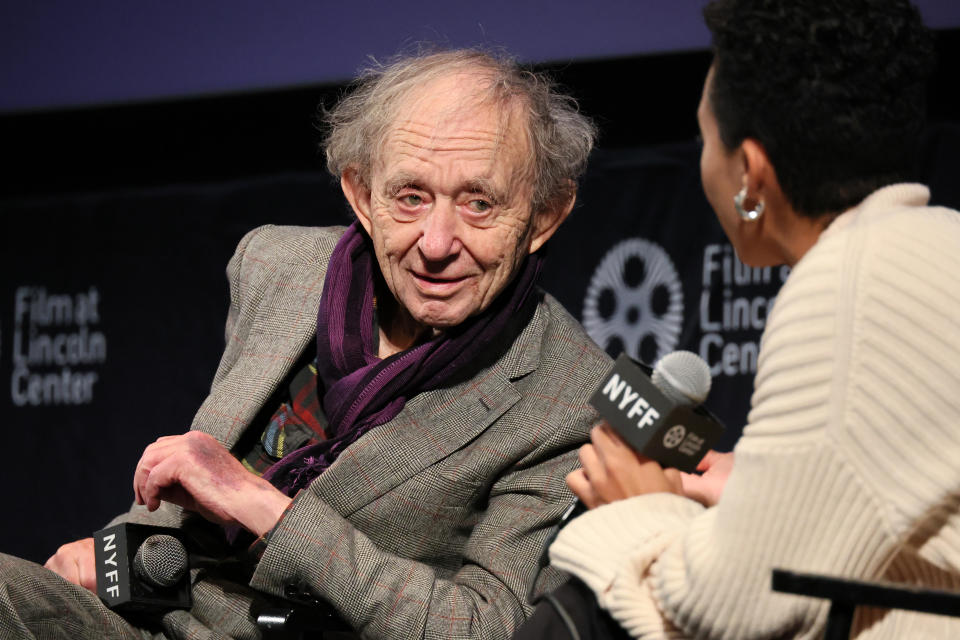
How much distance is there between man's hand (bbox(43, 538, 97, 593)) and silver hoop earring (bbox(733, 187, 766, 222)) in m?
1.46

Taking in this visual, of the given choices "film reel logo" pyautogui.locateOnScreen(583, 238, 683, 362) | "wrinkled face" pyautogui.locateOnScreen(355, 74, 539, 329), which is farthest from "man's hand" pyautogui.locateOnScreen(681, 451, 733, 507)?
"film reel logo" pyautogui.locateOnScreen(583, 238, 683, 362)

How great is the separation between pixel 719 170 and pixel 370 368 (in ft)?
3.27

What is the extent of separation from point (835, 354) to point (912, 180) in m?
0.29

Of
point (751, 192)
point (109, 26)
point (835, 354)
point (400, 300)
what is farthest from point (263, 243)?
point (109, 26)

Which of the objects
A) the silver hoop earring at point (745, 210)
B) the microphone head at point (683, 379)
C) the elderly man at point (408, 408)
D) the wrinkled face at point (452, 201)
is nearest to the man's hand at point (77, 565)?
the elderly man at point (408, 408)

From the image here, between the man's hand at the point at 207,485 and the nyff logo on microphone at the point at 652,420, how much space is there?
819mm

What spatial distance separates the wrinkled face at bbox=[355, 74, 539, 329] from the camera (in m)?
2.17

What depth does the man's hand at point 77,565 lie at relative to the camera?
2215 mm

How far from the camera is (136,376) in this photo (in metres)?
4.36

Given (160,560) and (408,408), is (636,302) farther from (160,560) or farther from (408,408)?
(160,560)

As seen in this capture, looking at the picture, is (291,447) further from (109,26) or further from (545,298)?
(109,26)

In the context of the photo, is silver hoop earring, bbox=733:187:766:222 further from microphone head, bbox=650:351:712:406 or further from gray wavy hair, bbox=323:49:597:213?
gray wavy hair, bbox=323:49:597:213

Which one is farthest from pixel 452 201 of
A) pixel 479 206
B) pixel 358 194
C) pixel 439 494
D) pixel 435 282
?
pixel 439 494

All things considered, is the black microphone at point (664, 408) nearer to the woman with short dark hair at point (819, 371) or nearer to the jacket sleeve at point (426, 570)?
the woman with short dark hair at point (819, 371)
